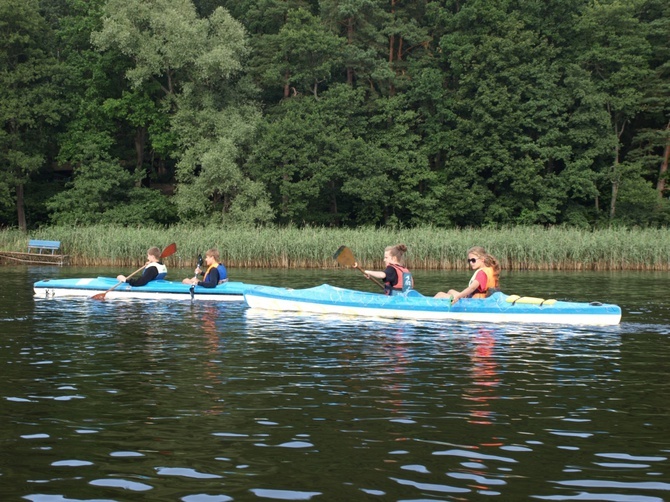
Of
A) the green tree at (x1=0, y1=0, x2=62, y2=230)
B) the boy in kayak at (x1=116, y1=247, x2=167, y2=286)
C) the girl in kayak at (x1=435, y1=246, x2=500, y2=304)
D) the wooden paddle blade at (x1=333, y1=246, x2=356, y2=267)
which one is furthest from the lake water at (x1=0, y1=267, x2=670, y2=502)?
the green tree at (x1=0, y1=0, x2=62, y2=230)

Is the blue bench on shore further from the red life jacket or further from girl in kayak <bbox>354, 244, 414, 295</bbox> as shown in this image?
the red life jacket

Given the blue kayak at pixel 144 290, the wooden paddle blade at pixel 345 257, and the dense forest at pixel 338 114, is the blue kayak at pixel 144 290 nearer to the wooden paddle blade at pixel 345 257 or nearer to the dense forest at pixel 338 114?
the wooden paddle blade at pixel 345 257

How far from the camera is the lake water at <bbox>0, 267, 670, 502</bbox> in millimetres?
5785

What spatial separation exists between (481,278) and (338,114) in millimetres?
29198

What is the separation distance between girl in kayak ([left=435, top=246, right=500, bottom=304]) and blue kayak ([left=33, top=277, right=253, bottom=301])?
5.01 metres

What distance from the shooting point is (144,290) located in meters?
18.3

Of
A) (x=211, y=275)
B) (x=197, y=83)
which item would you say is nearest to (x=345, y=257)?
(x=211, y=275)

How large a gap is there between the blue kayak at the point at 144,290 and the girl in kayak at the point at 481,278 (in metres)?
5.01

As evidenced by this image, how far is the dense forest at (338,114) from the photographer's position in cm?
4034

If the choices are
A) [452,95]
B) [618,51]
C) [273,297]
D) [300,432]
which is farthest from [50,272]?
[618,51]

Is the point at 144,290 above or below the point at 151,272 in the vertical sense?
below

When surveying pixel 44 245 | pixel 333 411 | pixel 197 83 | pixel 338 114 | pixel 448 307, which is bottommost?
pixel 333 411

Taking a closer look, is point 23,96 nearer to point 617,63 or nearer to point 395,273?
point 617,63

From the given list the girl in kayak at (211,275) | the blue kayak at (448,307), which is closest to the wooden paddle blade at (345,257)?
the blue kayak at (448,307)
